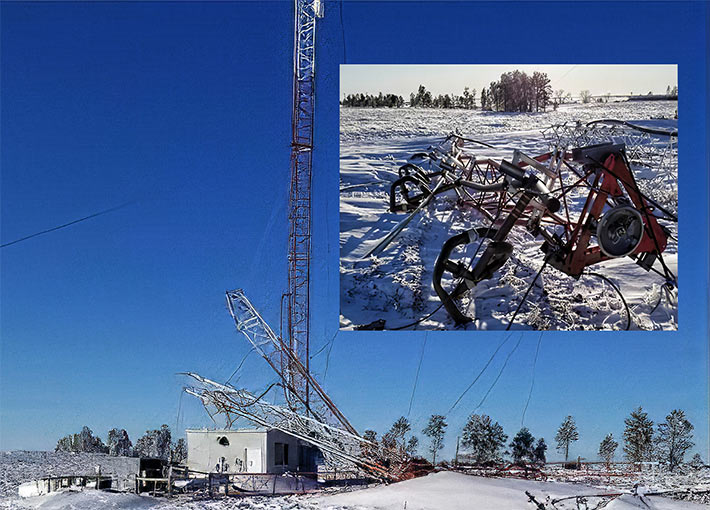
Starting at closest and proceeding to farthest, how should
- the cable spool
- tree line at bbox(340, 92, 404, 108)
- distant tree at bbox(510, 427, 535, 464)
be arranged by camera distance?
the cable spool < tree line at bbox(340, 92, 404, 108) < distant tree at bbox(510, 427, 535, 464)

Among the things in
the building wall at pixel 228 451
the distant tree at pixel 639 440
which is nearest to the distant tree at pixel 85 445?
the building wall at pixel 228 451

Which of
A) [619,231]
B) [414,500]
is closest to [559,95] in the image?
[619,231]

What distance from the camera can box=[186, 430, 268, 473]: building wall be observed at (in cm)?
2778

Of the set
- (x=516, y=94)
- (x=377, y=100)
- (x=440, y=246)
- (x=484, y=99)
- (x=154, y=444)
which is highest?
(x=516, y=94)

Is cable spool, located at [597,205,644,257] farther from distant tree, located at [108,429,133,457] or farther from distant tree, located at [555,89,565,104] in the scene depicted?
distant tree, located at [108,429,133,457]

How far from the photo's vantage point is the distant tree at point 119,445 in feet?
128

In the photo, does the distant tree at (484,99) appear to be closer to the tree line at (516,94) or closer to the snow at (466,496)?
the tree line at (516,94)

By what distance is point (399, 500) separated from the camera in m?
23.0

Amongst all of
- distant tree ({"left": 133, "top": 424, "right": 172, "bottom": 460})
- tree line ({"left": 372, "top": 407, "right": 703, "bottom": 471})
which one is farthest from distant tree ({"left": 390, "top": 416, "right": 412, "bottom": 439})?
distant tree ({"left": 133, "top": 424, "right": 172, "bottom": 460})

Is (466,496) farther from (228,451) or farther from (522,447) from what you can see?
(522,447)

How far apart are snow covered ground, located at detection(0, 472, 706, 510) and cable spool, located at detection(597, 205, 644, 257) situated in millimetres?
6754

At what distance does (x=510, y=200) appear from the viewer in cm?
2558

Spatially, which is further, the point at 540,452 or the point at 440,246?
the point at 540,452

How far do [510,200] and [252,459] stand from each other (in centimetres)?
1146
